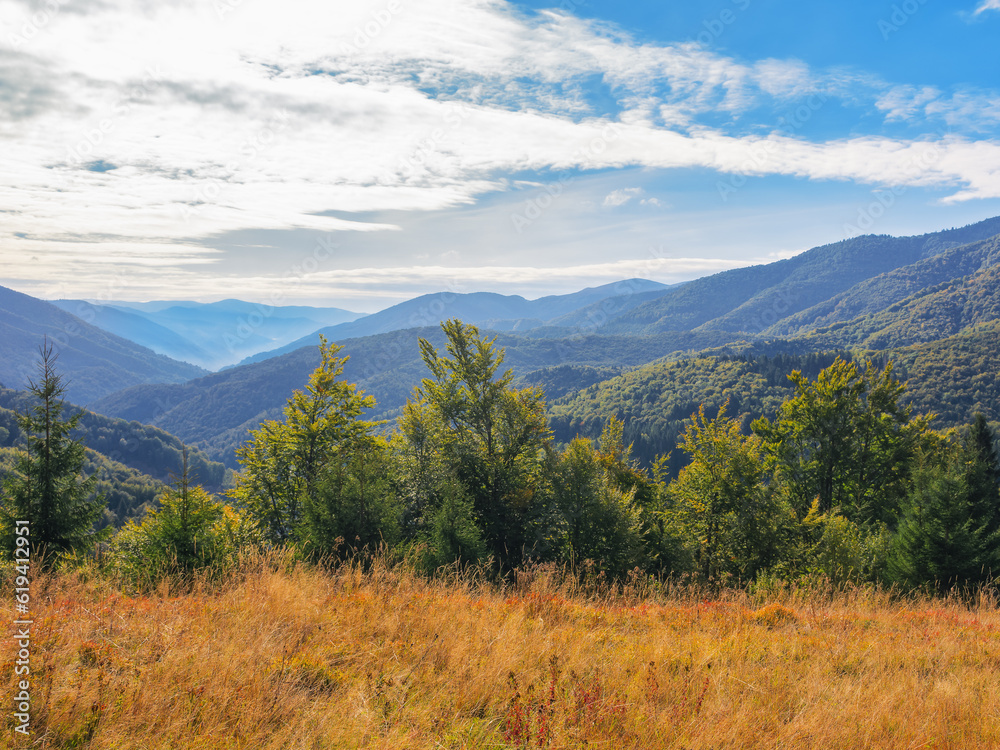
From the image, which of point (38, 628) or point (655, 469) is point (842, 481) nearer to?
point (655, 469)

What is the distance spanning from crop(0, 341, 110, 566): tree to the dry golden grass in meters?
17.3

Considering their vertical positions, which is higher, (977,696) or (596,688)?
(596,688)

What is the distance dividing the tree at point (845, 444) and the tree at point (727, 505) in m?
6.75

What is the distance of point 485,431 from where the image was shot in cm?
2555

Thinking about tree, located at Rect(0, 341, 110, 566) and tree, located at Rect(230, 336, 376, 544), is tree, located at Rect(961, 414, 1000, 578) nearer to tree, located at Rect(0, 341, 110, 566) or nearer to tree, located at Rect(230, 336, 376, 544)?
tree, located at Rect(230, 336, 376, 544)

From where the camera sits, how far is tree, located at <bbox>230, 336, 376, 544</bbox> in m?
21.5

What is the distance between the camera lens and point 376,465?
1881 cm

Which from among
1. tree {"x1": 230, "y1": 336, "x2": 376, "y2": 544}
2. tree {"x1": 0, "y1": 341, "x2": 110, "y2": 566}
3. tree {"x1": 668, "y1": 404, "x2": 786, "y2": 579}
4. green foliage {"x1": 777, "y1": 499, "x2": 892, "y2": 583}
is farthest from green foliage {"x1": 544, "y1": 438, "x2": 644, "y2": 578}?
tree {"x1": 0, "y1": 341, "x2": 110, "y2": 566}

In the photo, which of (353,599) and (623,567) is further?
(623,567)

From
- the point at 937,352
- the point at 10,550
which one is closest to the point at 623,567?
the point at 10,550

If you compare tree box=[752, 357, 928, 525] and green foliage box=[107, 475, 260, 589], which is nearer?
green foliage box=[107, 475, 260, 589]

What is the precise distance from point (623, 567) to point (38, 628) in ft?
58.5

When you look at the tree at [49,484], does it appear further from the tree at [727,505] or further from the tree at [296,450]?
the tree at [727,505]

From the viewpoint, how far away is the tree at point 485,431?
22.3 metres
